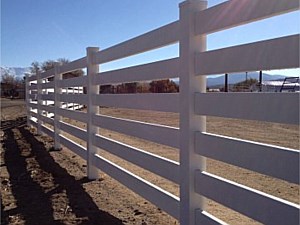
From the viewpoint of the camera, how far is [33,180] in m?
6.12

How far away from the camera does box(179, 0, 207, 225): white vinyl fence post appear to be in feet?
10.4

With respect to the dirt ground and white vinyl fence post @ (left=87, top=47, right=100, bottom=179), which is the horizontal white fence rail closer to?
the dirt ground

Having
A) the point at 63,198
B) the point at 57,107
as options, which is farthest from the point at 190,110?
the point at 57,107

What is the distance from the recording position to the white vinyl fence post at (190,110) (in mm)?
3158

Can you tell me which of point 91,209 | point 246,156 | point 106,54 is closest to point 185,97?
point 246,156

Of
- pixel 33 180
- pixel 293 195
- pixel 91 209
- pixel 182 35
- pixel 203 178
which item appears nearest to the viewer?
pixel 203 178

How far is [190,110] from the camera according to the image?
316 centimetres

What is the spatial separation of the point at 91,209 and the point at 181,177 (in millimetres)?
1673

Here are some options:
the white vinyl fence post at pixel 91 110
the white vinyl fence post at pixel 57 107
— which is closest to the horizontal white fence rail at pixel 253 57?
the white vinyl fence post at pixel 91 110

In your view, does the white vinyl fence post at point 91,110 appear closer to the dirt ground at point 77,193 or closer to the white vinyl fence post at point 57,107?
the dirt ground at point 77,193

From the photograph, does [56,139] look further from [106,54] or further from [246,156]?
[246,156]

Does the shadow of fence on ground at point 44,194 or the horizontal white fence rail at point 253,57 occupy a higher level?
the horizontal white fence rail at point 253,57

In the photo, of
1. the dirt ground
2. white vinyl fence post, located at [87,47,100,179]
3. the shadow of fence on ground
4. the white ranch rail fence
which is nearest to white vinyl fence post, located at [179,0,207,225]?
the white ranch rail fence

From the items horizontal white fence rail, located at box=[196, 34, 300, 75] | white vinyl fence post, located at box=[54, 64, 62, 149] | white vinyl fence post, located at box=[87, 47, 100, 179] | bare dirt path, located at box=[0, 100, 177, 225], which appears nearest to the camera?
horizontal white fence rail, located at box=[196, 34, 300, 75]
